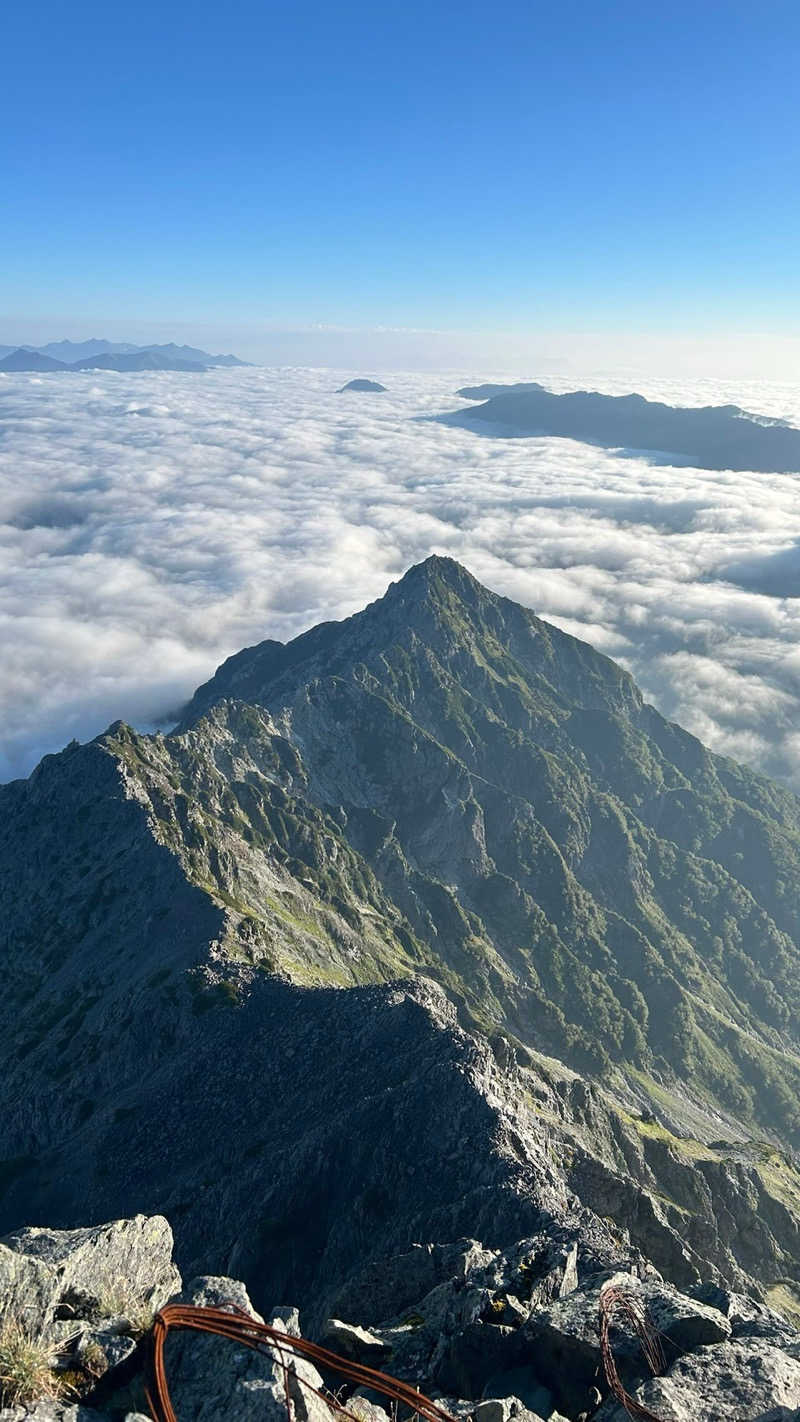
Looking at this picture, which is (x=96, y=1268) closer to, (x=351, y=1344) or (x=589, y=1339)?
(x=351, y=1344)

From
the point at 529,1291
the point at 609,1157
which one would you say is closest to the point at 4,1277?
the point at 529,1291

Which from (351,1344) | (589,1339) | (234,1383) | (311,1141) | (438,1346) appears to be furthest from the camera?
(311,1141)

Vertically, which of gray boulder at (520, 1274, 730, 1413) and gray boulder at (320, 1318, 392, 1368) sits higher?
gray boulder at (520, 1274, 730, 1413)

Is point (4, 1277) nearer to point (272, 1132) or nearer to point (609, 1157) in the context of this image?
point (272, 1132)

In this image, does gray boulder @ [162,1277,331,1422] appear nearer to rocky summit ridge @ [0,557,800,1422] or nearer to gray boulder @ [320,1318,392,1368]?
rocky summit ridge @ [0,557,800,1422]

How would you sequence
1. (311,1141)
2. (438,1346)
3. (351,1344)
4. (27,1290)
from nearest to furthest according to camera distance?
(27,1290)
(351,1344)
(438,1346)
(311,1141)

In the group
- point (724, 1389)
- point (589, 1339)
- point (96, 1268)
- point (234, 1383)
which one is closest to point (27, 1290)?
point (96, 1268)

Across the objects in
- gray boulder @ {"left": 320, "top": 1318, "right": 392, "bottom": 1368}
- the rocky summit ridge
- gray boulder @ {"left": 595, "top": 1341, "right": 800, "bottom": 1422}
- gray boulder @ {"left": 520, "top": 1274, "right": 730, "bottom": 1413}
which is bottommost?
the rocky summit ridge

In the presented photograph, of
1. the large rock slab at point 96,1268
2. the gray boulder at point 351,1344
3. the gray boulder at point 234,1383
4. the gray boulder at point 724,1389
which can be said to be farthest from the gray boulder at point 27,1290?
the gray boulder at point 724,1389

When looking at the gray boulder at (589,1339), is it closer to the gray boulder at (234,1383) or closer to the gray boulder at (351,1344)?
the gray boulder at (351,1344)

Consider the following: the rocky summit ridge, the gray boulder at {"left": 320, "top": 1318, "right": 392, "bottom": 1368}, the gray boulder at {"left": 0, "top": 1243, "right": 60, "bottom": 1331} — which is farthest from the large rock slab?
the rocky summit ridge
